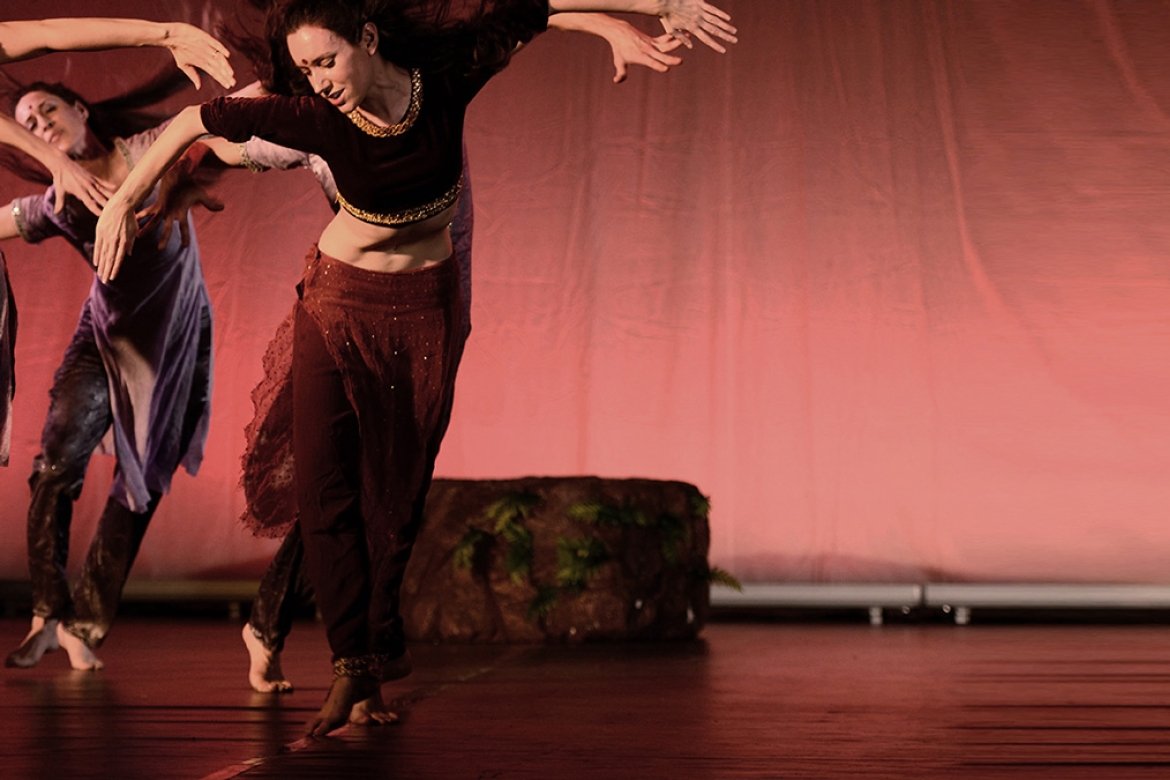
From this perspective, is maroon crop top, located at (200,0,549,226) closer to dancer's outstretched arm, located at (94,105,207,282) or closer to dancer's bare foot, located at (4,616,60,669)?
dancer's outstretched arm, located at (94,105,207,282)

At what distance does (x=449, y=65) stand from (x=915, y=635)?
2927 millimetres

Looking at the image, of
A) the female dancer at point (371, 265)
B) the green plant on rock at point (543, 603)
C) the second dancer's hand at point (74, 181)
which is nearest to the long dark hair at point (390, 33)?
the female dancer at point (371, 265)

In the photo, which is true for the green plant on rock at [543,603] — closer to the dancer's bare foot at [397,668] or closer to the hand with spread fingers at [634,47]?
the dancer's bare foot at [397,668]

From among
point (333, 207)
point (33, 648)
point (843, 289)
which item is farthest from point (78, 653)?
point (843, 289)

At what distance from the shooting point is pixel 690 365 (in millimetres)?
5777

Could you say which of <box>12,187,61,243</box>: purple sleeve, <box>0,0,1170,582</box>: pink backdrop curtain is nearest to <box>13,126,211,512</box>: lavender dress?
<box>12,187,61,243</box>: purple sleeve

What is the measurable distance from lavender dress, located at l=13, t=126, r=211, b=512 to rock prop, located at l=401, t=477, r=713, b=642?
0.89 meters

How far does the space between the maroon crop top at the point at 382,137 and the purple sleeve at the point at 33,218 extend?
165 centimetres

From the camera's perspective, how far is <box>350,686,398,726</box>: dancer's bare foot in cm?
258

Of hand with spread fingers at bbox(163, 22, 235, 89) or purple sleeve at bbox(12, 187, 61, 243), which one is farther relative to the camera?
purple sleeve at bbox(12, 187, 61, 243)

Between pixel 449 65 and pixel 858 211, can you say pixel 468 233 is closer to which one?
pixel 449 65

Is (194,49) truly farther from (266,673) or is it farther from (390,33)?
(266,673)

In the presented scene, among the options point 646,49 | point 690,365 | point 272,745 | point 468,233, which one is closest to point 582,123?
point 690,365

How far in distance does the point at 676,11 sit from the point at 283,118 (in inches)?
29.2
